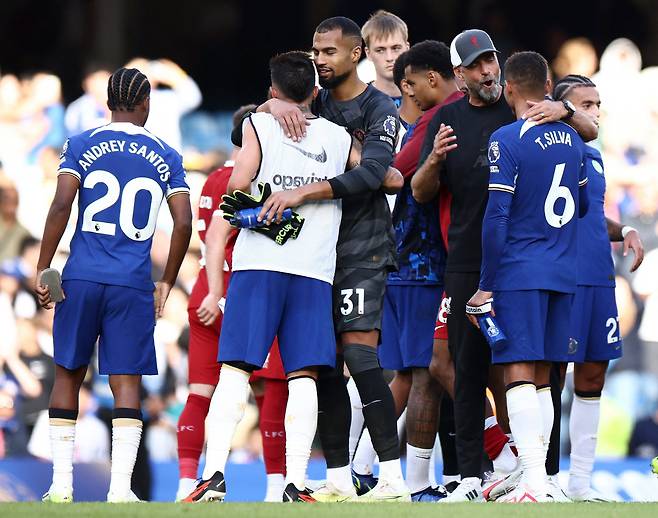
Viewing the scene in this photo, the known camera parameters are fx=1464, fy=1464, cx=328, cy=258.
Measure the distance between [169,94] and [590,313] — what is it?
6181 millimetres

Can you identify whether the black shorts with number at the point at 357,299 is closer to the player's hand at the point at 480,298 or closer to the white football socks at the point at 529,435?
the player's hand at the point at 480,298

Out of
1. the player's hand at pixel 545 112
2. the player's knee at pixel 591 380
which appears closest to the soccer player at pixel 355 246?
the player's hand at pixel 545 112

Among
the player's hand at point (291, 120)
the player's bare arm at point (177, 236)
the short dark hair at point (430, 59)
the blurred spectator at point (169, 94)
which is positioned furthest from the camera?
the blurred spectator at point (169, 94)

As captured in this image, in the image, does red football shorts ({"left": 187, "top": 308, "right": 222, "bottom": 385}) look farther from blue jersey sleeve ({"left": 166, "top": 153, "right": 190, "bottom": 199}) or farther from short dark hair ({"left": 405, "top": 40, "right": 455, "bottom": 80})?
short dark hair ({"left": 405, "top": 40, "right": 455, "bottom": 80})

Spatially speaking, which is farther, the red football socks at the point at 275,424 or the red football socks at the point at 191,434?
the red football socks at the point at 191,434

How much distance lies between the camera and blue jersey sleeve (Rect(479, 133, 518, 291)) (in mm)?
6754

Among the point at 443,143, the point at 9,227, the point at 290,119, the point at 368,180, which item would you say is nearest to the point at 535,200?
the point at 443,143

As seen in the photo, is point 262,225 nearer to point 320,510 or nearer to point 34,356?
point 320,510

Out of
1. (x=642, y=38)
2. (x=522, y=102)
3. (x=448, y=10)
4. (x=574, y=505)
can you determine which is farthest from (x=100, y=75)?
(x=574, y=505)

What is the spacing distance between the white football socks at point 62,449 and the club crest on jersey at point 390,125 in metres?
2.05

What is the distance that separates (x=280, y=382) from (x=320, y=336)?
1.57 meters

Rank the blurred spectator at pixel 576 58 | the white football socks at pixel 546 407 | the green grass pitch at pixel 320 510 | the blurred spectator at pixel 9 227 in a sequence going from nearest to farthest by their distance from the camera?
the green grass pitch at pixel 320 510
the white football socks at pixel 546 407
the blurred spectator at pixel 9 227
the blurred spectator at pixel 576 58

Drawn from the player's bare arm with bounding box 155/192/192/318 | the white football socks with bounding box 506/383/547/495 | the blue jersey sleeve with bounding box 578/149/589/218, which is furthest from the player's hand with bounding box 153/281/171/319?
the blue jersey sleeve with bounding box 578/149/589/218

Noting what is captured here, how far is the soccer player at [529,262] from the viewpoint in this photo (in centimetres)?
677
